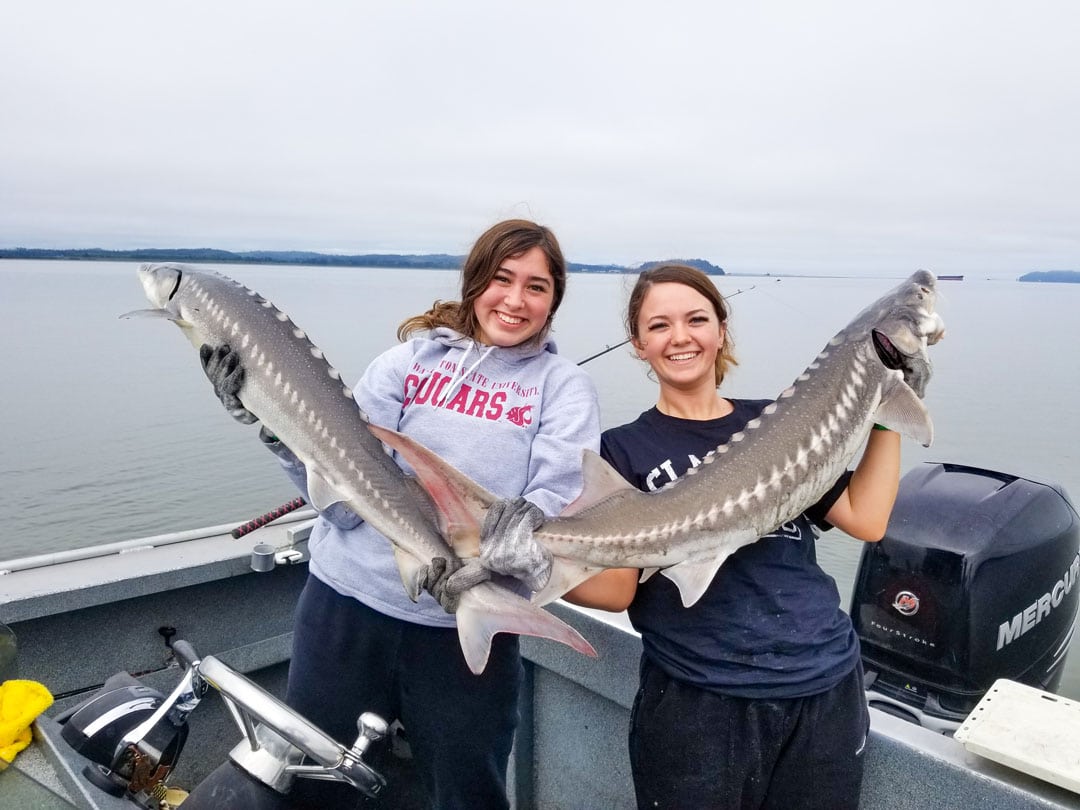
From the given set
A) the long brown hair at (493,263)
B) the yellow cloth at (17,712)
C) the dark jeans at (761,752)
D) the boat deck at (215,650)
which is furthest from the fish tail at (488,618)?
the yellow cloth at (17,712)

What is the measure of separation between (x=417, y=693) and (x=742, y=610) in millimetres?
782

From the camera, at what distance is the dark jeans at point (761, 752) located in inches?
62.2

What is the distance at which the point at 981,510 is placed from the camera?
8.02ft

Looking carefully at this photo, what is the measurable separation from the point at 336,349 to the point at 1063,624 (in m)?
16.5

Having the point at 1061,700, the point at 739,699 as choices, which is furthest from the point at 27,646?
the point at 1061,700

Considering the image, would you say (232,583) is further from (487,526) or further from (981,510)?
(981,510)

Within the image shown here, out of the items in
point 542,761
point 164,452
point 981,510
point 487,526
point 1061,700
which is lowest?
point 164,452

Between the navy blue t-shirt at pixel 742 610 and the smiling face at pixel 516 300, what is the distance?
0.35 meters

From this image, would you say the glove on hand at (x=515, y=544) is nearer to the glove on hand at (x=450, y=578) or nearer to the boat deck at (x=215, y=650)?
the glove on hand at (x=450, y=578)

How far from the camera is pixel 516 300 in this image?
1944 mm

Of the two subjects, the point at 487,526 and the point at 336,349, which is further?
the point at 336,349

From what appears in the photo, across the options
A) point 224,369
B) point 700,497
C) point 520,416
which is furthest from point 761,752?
point 224,369

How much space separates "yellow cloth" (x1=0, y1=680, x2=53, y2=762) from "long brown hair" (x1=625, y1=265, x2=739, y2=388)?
1796mm

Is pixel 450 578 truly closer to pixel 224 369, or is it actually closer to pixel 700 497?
pixel 700 497
